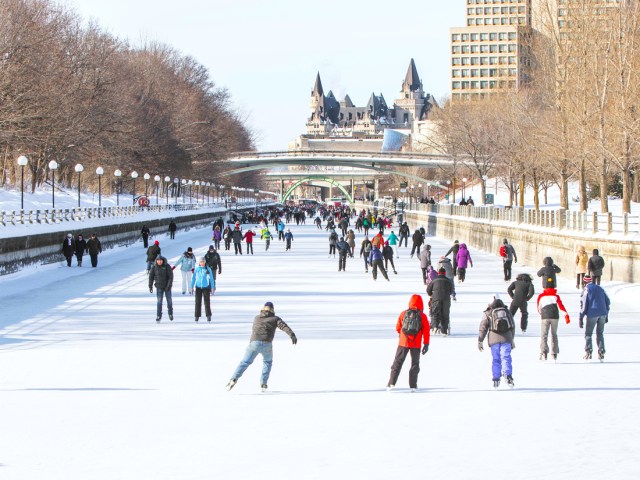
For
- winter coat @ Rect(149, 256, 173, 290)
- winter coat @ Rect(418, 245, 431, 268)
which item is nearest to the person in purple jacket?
winter coat @ Rect(418, 245, 431, 268)

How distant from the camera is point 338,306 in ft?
79.8

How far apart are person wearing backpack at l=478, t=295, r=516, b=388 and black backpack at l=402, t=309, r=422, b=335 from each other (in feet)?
2.51

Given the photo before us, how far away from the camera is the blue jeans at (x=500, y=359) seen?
43.0 feet

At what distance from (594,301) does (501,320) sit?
102 inches

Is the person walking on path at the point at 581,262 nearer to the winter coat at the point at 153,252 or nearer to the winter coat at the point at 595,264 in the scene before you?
the winter coat at the point at 595,264

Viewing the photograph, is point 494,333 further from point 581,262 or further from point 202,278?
point 581,262

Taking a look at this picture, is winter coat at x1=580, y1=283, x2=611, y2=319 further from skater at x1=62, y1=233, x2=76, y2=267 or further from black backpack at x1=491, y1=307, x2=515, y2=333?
skater at x1=62, y1=233, x2=76, y2=267

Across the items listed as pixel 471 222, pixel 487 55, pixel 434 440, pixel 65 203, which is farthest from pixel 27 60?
pixel 487 55

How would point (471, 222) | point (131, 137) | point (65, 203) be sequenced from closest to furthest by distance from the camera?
point (471, 222)
point (65, 203)
point (131, 137)

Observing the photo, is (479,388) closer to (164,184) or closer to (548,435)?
(548,435)

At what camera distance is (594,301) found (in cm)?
1491

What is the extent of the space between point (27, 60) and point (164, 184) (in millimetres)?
59057

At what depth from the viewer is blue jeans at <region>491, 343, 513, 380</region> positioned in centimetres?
1309

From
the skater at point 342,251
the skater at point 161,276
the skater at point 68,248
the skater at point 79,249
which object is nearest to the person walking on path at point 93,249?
the skater at point 79,249
